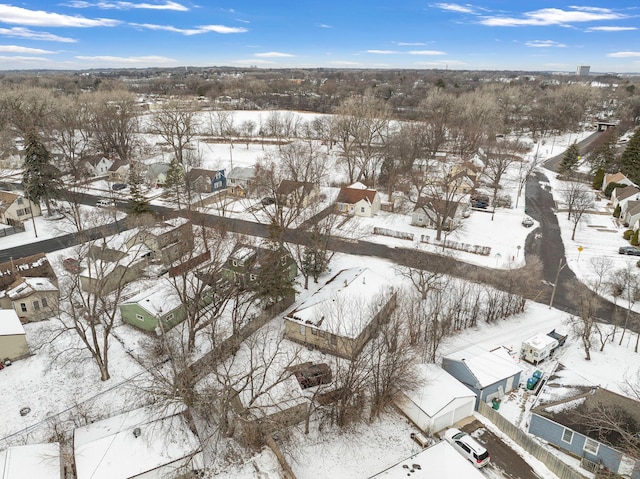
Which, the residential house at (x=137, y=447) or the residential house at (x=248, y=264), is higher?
the residential house at (x=248, y=264)

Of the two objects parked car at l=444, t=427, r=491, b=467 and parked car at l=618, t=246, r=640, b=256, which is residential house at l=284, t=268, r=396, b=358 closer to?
parked car at l=444, t=427, r=491, b=467

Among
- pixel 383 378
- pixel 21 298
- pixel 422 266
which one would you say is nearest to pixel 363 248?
pixel 422 266

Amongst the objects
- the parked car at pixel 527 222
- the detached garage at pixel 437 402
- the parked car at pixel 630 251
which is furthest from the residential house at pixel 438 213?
the detached garage at pixel 437 402

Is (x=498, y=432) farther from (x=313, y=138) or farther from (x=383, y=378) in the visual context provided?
(x=313, y=138)

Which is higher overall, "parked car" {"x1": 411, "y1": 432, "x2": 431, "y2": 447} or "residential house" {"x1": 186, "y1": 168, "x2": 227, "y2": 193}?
"residential house" {"x1": 186, "y1": 168, "x2": 227, "y2": 193}

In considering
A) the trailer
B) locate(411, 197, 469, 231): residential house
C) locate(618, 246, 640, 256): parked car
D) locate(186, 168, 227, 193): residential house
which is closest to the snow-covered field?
the trailer

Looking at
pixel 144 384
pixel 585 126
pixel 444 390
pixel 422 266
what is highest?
pixel 585 126

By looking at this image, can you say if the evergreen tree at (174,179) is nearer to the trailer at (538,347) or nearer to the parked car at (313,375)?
the parked car at (313,375)
